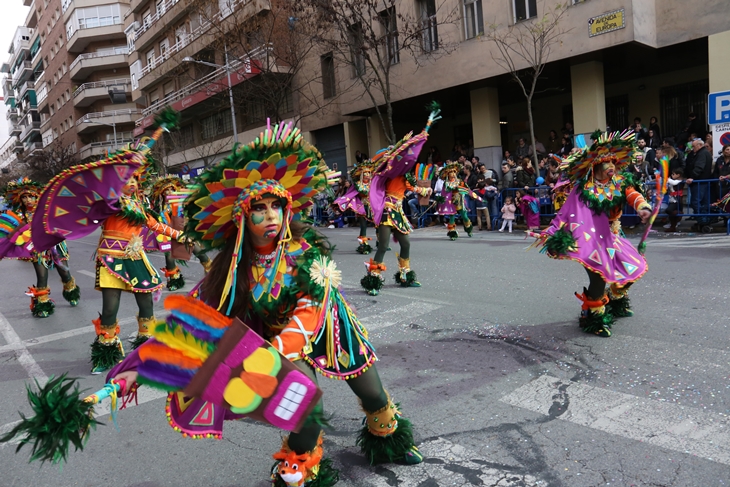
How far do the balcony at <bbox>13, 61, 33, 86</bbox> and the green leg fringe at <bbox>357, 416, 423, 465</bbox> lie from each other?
87.4 metres

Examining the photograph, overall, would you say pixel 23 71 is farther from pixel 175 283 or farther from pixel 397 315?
pixel 397 315

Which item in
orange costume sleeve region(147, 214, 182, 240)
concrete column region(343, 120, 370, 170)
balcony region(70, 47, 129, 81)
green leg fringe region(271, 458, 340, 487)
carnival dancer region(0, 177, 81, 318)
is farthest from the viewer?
balcony region(70, 47, 129, 81)

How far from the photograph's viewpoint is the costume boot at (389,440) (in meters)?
3.08

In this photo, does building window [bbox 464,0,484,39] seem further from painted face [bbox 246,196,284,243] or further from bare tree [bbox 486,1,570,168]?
painted face [bbox 246,196,284,243]

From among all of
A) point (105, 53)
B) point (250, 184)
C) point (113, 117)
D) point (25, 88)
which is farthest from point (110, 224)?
point (25, 88)

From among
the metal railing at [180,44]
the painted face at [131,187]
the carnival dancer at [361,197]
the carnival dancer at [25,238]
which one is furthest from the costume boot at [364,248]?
the metal railing at [180,44]

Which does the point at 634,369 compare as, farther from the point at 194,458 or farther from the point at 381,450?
the point at 194,458

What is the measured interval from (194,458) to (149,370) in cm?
145

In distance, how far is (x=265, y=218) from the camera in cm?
279

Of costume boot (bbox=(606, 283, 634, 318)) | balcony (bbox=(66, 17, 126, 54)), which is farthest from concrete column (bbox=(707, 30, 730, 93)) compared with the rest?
balcony (bbox=(66, 17, 126, 54))

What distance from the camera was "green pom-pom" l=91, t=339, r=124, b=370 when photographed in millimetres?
5367

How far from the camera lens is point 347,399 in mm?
4254

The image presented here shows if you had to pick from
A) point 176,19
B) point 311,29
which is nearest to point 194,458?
point 311,29

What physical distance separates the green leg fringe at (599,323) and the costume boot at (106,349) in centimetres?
438
